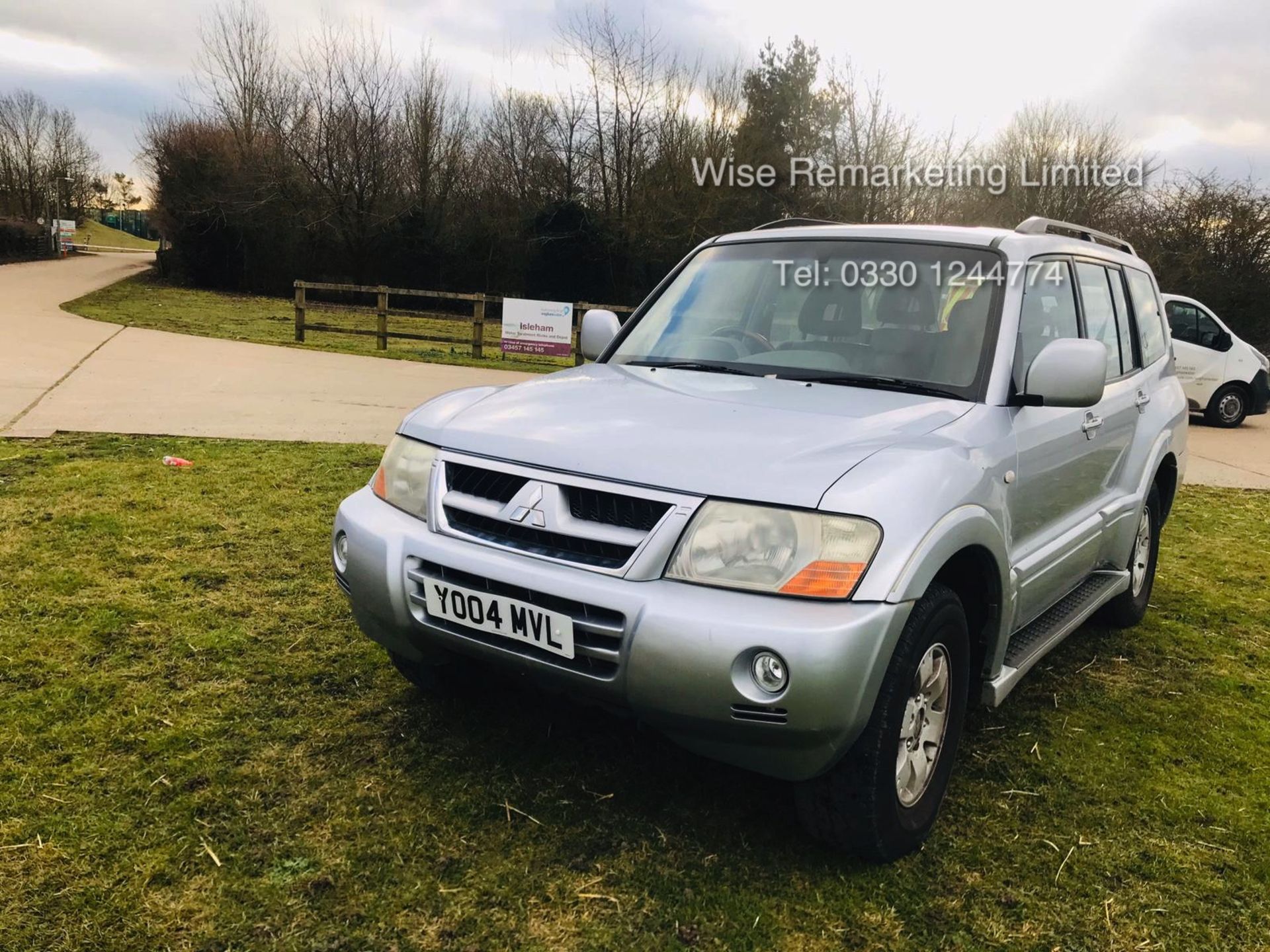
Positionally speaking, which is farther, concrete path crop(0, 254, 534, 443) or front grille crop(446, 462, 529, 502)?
concrete path crop(0, 254, 534, 443)

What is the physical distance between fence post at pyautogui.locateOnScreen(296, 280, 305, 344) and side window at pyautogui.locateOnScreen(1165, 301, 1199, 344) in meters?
14.4

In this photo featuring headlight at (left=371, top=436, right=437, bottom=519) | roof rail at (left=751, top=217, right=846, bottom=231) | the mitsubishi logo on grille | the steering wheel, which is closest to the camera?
the mitsubishi logo on grille

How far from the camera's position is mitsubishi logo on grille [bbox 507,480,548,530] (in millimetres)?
2391

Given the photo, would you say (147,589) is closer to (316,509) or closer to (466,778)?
(316,509)

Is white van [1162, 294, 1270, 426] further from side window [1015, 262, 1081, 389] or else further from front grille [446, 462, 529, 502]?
front grille [446, 462, 529, 502]

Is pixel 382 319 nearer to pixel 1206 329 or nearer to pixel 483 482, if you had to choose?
pixel 1206 329

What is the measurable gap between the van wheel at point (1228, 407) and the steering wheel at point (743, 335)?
13.4 meters

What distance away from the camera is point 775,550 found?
221 cm

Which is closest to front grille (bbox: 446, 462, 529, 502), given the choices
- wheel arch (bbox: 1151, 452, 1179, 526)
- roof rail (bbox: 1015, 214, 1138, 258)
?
roof rail (bbox: 1015, 214, 1138, 258)

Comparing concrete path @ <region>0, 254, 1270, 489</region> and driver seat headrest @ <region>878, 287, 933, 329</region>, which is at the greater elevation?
driver seat headrest @ <region>878, 287, 933, 329</region>

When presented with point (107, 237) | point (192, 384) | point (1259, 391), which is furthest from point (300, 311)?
point (107, 237)

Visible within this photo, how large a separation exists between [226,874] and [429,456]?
1.22 m

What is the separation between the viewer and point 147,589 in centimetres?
415

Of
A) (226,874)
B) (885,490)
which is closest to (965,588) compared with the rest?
(885,490)
